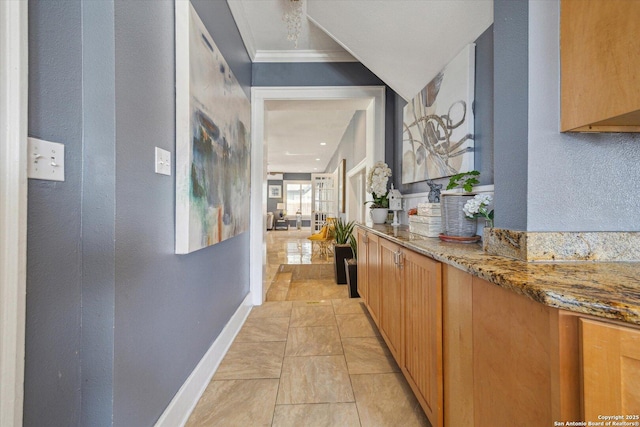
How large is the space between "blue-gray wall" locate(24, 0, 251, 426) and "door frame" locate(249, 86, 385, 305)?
1.59 meters

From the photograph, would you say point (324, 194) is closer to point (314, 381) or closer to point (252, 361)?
point (252, 361)

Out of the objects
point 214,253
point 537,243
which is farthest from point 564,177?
point 214,253

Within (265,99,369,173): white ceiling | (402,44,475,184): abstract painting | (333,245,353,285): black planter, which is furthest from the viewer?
(333,245,353,285): black planter

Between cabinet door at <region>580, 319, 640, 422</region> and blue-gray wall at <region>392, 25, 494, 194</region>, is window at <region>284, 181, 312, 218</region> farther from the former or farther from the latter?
cabinet door at <region>580, 319, 640, 422</region>

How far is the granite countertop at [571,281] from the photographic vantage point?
1.50ft

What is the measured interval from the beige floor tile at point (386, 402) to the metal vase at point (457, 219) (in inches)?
35.2

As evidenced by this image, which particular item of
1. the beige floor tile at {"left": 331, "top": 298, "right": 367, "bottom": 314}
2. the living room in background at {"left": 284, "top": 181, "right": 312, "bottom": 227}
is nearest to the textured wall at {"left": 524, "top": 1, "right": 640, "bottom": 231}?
the beige floor tile at {"left": 331, "top": 298, "right": 367, "bottom": 314}

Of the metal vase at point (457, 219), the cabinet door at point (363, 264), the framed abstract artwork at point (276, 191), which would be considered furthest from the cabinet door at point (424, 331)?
the framed abstract artwork at point (276, 191)

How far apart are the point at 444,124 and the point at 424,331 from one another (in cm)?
131

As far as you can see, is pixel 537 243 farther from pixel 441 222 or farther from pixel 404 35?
pixel 404 35

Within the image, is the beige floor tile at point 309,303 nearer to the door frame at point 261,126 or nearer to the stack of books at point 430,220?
the door frame at point 261,126

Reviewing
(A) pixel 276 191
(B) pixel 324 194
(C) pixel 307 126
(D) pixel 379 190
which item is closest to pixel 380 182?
(D) pixel 379 190

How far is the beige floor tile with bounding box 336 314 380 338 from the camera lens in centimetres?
202

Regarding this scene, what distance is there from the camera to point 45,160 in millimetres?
666
